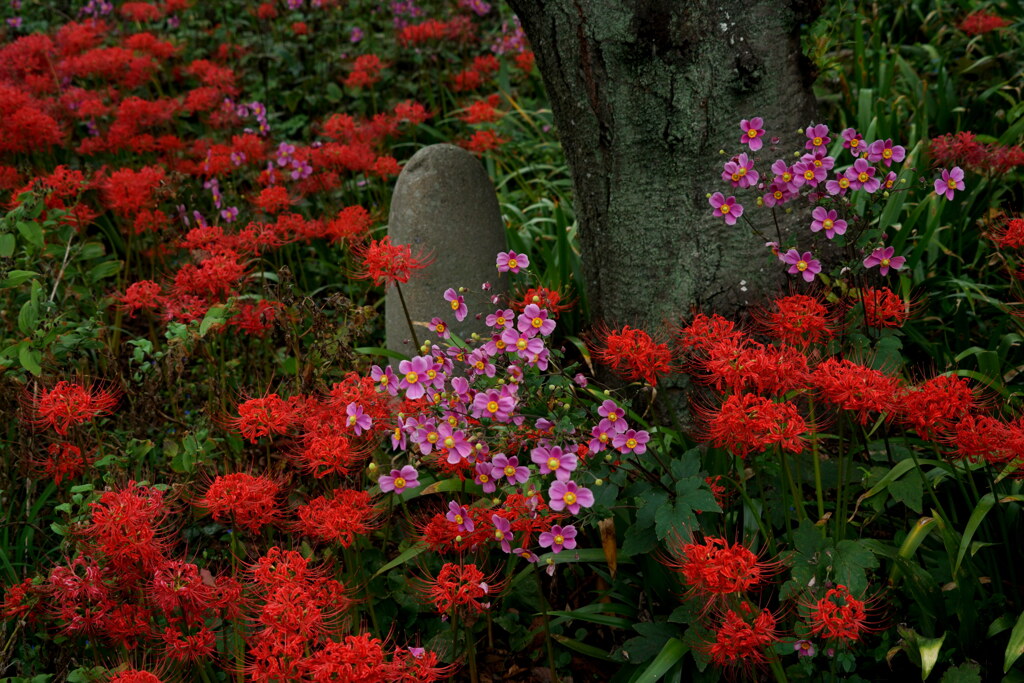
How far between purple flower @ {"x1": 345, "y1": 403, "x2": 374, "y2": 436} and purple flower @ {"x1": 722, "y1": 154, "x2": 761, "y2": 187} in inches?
45.1

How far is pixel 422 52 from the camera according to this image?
5.43 m

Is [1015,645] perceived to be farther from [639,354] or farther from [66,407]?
[66,407]

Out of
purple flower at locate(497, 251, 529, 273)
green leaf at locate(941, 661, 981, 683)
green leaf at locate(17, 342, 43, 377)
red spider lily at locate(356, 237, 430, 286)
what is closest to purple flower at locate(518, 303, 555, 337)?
purple flower at locate(497, 251, 529, 273)

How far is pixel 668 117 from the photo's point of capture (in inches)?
111

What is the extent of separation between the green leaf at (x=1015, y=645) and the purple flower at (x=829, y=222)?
1.03 metres

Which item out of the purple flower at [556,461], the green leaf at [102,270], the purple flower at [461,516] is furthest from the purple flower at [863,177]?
the green leaf at [102,270]

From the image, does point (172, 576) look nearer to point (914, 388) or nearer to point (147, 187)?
point (914, 388)

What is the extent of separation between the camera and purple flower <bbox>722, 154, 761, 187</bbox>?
7.69 ft

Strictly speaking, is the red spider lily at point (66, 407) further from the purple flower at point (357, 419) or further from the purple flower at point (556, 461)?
the purple flower at point (556, 461)

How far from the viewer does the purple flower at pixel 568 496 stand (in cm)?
193

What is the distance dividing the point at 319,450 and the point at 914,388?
141 centimetres

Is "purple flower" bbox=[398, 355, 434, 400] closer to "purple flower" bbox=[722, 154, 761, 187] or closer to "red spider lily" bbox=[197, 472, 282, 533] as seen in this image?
"red spider lily" bbox=[197, 472, 282, 533]

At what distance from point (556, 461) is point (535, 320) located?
1.26 ft

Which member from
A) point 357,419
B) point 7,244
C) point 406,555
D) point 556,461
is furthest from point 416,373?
point 7,244
